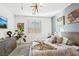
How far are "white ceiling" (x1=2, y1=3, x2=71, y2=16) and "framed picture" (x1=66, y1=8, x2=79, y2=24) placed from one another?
18 cm

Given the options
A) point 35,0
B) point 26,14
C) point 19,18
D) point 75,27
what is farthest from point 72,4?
point 19,18

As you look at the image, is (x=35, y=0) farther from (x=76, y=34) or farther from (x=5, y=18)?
(x=76, y=34)

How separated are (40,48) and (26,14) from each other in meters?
0.65

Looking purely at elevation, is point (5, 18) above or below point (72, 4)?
below

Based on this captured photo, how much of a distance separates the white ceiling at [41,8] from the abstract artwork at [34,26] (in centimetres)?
15

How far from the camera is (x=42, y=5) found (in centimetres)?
225

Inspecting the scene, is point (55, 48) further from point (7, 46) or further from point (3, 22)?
point (3, 22)

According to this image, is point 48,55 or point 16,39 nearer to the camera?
point 48,55

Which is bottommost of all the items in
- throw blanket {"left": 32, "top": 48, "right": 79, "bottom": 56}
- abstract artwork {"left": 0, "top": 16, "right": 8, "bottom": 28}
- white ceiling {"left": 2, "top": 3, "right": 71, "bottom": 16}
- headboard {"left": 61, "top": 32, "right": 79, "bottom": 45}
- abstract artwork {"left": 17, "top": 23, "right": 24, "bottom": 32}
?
throw blanket {"left": 32, "top": 48, "right": 79, "bottom": 56}

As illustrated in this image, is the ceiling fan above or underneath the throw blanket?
above

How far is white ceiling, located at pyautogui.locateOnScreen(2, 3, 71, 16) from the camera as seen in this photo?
7.36 ft

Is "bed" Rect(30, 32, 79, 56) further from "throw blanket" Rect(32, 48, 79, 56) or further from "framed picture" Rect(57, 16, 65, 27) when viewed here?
"framed picture" Rect(57, 16, 65, 27)

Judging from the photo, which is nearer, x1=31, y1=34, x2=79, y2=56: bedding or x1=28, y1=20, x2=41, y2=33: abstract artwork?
x1=31, y1=34, x2=79, y2=56: bedding

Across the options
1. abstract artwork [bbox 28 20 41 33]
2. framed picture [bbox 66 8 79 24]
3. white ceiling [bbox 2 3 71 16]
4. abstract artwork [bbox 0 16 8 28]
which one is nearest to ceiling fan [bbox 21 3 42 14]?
white ceiling [bbox 2 3 71 16]
